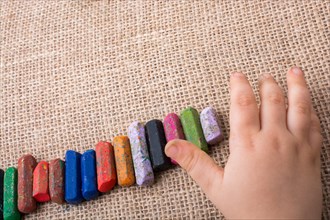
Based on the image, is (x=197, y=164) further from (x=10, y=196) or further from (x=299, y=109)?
(x=10, y=196)

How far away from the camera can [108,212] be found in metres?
0.61

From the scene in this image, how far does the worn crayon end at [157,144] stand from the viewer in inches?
23.8

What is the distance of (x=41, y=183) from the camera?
0.63 metres

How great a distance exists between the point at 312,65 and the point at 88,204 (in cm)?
40

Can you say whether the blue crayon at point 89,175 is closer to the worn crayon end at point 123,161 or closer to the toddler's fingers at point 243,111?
the worn crayon end at point 123,161

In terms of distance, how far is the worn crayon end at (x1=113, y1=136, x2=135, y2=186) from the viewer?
0.61m

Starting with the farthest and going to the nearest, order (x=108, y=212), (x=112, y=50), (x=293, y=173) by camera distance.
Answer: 1. (x=112, y=50)
2. (x=108, y=212)
3. (x=293, y=173)

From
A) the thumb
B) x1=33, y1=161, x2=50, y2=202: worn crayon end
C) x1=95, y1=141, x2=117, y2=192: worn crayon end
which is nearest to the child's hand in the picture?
the thumb

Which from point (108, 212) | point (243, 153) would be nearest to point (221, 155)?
point (243, 153)

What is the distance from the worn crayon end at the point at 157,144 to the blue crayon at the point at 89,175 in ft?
0.30

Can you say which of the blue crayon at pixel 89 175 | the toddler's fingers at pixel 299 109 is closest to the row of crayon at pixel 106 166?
the blue crayon at pixel 89 175

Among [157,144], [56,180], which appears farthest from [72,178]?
[157,144]

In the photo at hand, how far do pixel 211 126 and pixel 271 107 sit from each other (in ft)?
0.32

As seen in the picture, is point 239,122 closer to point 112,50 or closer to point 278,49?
point 278,49
